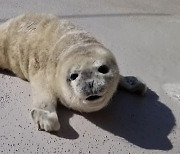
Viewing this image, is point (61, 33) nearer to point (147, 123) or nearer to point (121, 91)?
point (121, 91)

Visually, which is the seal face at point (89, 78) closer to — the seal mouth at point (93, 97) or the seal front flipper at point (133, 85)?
the seal mouth at point (93, 97)

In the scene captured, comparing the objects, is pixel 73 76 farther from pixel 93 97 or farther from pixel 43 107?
pixel 43 107

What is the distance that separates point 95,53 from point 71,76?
182mm

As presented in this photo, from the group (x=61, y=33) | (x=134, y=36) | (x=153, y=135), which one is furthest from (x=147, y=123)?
(x=134, y=36)

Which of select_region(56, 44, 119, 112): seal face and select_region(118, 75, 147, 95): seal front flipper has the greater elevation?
select_region(56, 44, 119, 112): seal face

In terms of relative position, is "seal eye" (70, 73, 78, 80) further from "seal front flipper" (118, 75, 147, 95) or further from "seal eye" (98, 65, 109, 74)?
"seal front flipper" (118, 75, 147, 95)

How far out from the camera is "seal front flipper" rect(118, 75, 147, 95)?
280 centimetres

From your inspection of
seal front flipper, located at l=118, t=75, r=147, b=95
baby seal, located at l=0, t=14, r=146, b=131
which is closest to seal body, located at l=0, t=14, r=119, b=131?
baby seal, located at l=0, t=14, r=146, b=131

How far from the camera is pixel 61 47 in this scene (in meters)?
2.60

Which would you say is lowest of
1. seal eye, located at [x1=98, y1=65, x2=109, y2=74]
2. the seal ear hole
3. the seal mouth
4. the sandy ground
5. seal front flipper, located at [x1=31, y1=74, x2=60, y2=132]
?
the sandy ground

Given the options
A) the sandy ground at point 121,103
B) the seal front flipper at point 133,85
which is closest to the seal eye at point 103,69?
the sandy ground at point 121,103

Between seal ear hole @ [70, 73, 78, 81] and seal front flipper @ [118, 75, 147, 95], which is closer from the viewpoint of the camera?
seal ear hole @ [70, 73, 78, 81]

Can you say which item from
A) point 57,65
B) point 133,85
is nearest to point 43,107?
point 57,65

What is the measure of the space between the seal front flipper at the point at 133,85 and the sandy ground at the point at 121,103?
0.04m
